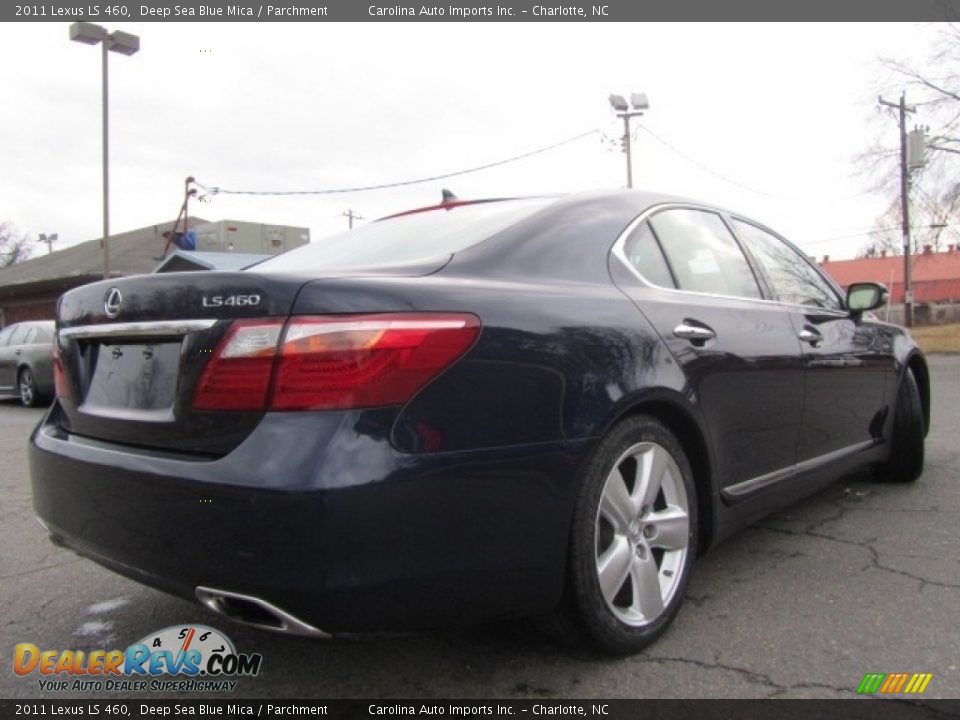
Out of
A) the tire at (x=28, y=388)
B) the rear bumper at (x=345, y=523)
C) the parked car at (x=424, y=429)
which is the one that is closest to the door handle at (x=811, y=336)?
the parked car at (x=424, y=429)

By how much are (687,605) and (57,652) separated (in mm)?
2179

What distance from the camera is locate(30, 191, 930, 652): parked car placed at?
→ 1747 mm

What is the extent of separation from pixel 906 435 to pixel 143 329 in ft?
13.4

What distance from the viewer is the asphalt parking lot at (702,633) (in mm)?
2195

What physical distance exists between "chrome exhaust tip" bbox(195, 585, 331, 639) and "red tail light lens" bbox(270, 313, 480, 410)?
18.3 inches

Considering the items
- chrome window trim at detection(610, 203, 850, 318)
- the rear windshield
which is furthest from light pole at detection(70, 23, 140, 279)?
chrome window trim at detection(610, 203, 850, 318)

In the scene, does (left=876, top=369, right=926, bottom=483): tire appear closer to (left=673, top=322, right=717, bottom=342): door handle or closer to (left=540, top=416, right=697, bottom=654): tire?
(left=673, top=322, right=717, bottom=342): door handle

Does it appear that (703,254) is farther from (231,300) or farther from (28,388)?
(28,388)

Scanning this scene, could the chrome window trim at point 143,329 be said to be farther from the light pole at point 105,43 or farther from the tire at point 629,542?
the light pole at point 105,43

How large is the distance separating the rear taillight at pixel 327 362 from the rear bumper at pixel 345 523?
6 centimetres

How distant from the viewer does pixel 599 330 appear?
2254 mm

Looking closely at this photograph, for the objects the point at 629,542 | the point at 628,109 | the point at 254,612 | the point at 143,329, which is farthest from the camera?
the point at 628,109

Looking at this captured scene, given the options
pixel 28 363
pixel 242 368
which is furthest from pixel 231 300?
pixel 28 363

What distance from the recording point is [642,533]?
238 centimetres
